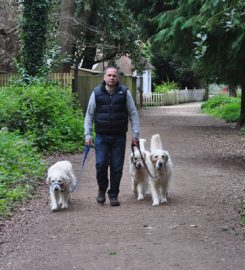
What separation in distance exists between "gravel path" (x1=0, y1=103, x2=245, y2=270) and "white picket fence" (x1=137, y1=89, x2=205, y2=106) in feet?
123

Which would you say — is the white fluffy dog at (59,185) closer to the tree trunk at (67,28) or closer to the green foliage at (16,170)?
the green foliage at (16,170)

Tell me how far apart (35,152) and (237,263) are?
8928 millimetres

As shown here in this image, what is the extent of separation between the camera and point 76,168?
45.8 ft

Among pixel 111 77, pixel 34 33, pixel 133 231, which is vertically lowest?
pixel 133 231

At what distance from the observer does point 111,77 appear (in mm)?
9578

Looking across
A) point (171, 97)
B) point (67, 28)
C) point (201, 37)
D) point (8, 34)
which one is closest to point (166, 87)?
point (171, 97)

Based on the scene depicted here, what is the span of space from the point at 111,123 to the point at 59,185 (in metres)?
1.32

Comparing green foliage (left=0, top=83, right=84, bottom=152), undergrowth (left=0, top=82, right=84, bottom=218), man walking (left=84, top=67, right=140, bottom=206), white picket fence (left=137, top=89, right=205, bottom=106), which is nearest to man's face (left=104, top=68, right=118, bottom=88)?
man walking (left=84, top=67, right=140, bottom=206)

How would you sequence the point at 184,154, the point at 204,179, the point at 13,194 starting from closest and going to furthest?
the point at 13,194, the point at 204,179, the point at 184,154

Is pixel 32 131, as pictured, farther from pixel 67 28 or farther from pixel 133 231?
pixel 67 28

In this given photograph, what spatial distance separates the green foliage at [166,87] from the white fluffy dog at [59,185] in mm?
47680

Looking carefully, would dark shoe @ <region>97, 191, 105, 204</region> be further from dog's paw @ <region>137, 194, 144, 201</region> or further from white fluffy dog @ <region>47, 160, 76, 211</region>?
dog's paw @ <region>137, 194, 144, 201</region>

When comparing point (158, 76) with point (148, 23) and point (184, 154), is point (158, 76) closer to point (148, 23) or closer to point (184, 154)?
point (148, 23)

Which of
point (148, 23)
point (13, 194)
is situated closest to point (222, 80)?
point (148, 23)
